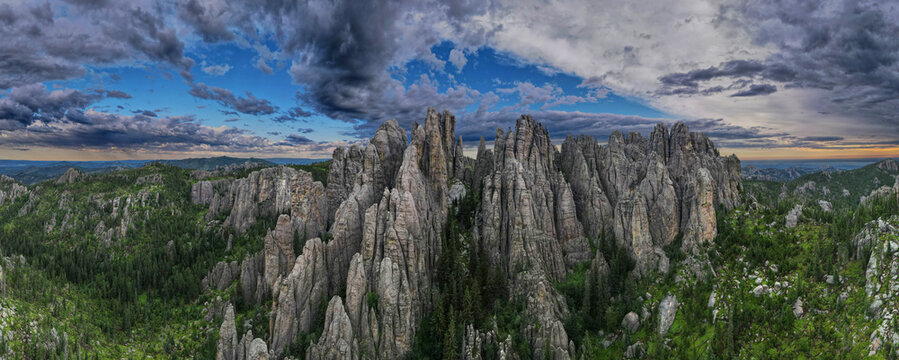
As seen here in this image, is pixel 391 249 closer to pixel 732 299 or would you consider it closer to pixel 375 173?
pixel 375 173

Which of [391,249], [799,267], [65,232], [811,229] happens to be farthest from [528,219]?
[65,232]

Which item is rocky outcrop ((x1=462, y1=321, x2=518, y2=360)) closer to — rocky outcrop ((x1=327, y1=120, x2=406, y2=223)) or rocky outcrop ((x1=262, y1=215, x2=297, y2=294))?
rocky outcrop ((x1=327, y1=120, x2=406, y2=223))

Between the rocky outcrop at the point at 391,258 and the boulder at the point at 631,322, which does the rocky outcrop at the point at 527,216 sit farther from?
the boulder at the point at 631,322

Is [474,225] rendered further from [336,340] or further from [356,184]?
[336,340]

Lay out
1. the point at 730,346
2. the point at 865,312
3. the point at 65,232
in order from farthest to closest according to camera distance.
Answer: the point at 65,232, the point at 730,346, the point at 865,312

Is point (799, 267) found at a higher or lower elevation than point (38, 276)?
higher

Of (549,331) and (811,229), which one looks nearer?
(549,331)
